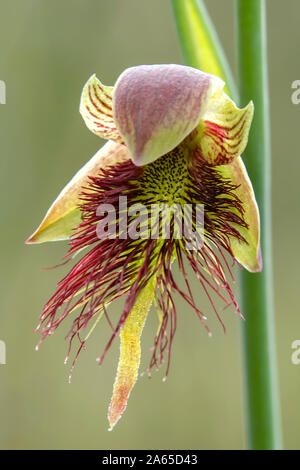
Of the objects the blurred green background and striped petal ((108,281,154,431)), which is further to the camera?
the blurred green background

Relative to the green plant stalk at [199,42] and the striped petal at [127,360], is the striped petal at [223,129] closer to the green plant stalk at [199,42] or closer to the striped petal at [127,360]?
the green plant stalk at [199,42]

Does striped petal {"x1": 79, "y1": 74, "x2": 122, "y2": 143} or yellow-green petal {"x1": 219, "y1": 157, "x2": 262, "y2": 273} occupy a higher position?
striped petal {"x1": 79, "y1": 74, "x2": 122, "y2": 143}

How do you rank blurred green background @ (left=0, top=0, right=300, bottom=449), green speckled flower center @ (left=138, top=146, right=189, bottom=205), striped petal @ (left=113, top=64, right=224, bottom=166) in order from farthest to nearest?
blurred green background @ (left=0, top=0, right=300, bottom=449), green speckled flower center @ (left=138, top=146, right=189, bottom=205), striped petal @ (left=113, top=64, right=224, bottom=166)

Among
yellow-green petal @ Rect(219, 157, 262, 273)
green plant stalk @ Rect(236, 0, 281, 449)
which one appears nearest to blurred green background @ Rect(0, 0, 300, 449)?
green plant stalk @ Rect(236, 0, 281, 449)

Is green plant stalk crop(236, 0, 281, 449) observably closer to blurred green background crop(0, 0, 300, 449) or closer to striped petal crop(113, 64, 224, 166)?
striped petal crop(113, 64, 224, 166)

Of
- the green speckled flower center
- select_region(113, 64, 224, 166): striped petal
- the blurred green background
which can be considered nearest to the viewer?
select_region(113, 64, 224, 166): striped petal

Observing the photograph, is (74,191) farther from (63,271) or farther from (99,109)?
(63,271)
